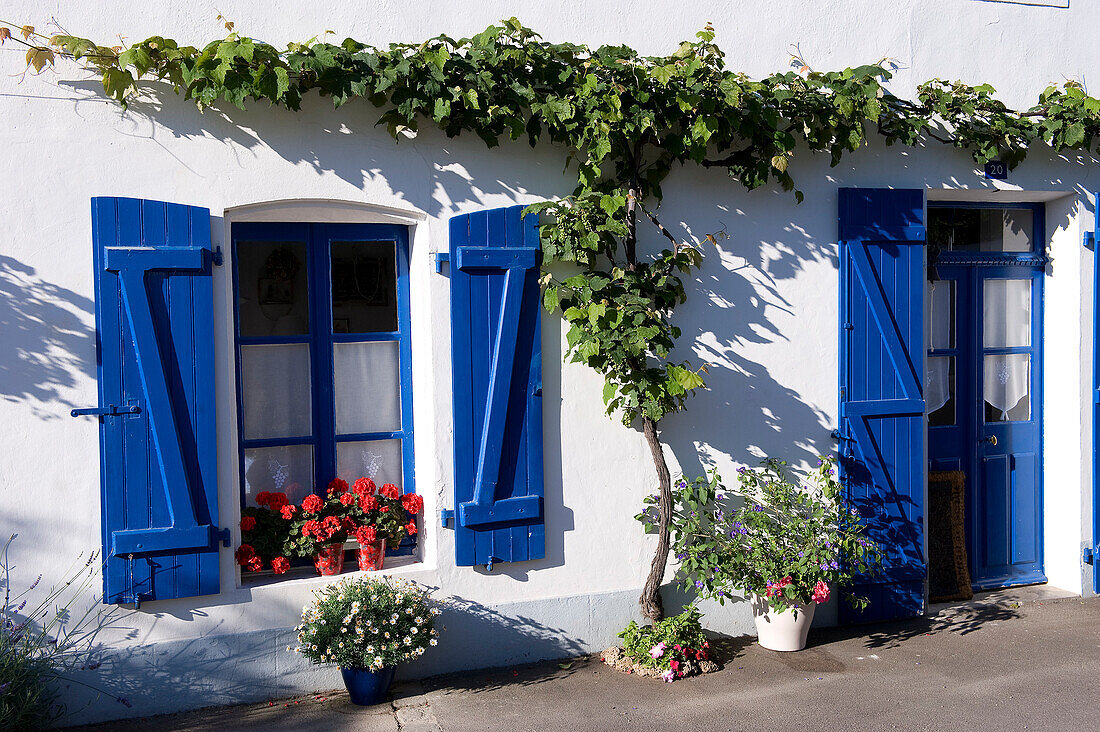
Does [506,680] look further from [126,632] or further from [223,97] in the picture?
[223,97]

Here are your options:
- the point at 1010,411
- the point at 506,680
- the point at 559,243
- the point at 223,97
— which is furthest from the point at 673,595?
the point at 223,97

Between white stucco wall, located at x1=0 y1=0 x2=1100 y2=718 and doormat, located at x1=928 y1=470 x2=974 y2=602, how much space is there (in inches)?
24.9

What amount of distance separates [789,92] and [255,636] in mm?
3505

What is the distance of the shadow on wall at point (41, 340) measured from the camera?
3994 millimetres

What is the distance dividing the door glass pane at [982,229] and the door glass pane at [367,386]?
124 inches

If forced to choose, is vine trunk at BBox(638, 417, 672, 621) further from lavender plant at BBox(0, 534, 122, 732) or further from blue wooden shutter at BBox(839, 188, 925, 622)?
lavender plant at BBox(0, 534, 122, 732)

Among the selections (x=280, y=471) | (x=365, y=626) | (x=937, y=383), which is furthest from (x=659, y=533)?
(x=937, y=383)

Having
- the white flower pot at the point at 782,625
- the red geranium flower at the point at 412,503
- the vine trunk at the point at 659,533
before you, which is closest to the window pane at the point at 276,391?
the red geranium flower at the point at 412,503

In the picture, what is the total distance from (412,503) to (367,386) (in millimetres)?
590

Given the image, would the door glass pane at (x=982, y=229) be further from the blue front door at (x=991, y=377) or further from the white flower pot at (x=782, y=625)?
the white flower pot at (x=782, y=625)

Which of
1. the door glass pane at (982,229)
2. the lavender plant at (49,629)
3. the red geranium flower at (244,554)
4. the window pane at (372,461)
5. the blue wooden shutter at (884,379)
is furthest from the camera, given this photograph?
the door glass pane at (982,229)

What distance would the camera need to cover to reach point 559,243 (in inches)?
183

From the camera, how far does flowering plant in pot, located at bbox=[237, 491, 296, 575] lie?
442 centimetres

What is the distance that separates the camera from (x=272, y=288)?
4.60 m
